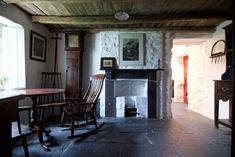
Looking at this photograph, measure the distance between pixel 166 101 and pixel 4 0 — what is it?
12.7 ft

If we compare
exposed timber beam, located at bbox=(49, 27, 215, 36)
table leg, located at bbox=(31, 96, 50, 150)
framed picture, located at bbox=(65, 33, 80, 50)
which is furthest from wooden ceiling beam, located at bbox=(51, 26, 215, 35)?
table leg, located at bbox=(31, 96, 50, 150)

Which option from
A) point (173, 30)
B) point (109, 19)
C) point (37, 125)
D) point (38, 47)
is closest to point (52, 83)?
point (38, 47)

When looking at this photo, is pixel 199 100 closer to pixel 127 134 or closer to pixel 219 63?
pixel 219 63

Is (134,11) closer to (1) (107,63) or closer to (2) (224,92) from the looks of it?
(1) (107,63)

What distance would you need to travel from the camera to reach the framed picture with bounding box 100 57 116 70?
16.8ft

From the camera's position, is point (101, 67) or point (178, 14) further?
point (101, 67)

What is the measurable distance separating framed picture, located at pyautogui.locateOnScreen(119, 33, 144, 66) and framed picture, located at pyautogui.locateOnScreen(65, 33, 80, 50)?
3.39 feet

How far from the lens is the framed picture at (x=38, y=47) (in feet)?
14.2

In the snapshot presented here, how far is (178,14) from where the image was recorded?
410 cm

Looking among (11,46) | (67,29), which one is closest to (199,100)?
(67,29)

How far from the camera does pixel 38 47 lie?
4.66m

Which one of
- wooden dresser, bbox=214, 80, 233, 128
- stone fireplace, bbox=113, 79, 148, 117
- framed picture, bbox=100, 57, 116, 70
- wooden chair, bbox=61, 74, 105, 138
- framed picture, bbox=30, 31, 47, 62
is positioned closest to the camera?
wooden chair, bbox=61, 74, 105, 138

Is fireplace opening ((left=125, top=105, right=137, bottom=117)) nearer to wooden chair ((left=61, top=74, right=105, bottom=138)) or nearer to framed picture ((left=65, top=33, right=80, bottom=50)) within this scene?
wooden chair ((left=61, top=74, right=105, bottom=138))

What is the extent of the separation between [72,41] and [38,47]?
865mm
